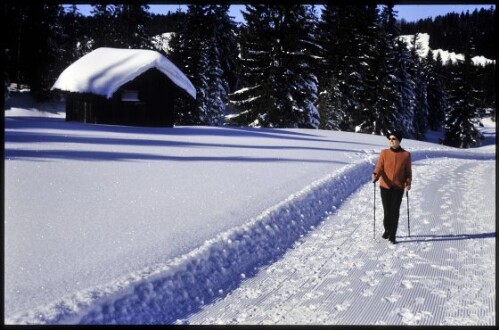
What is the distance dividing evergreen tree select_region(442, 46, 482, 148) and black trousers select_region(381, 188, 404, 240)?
139ft

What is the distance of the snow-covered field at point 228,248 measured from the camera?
15.0 feet

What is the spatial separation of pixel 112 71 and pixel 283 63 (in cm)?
1475

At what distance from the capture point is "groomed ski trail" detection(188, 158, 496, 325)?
457 cm

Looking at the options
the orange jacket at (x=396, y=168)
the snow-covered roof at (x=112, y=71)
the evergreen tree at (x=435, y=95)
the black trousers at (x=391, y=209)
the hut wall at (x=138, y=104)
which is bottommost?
the black trousers at (x=391, y=209)

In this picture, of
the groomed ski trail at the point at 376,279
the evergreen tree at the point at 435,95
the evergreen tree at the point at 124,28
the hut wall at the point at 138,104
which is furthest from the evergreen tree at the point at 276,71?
the evergreen tree at the point at 435,95

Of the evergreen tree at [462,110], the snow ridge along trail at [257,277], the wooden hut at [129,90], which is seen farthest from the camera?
the evergreen tree at [462,110]

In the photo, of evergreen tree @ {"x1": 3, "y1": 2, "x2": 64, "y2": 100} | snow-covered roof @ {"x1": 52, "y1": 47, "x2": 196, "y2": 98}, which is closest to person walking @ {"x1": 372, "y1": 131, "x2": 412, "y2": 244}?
snow-covered roof @ {"x1": 52, "y1": 47, "x2": 196, "y2": 98}

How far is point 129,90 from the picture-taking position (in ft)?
84.1

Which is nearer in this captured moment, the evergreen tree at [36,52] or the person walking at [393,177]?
the person walking at [393,177]

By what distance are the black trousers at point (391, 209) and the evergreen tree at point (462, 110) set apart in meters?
42.5

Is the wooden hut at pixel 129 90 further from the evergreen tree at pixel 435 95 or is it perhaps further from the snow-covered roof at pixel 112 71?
the evergreen tree at pixel 435 95

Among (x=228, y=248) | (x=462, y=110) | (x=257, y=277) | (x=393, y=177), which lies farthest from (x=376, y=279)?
(x=462, y=110)

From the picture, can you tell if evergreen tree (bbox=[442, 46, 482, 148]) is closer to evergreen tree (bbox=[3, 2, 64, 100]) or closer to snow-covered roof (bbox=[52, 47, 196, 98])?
snow-covered roof (bbox=[52, 47, 196, 98])

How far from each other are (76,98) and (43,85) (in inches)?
749
